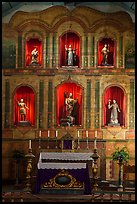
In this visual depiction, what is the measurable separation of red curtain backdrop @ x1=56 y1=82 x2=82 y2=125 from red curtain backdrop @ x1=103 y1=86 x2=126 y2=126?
1.13 m

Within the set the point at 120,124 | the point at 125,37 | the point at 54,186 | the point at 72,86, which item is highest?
the point at 125,37

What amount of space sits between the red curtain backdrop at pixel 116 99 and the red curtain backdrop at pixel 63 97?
1135 mm

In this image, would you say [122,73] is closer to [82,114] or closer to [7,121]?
[82,114]

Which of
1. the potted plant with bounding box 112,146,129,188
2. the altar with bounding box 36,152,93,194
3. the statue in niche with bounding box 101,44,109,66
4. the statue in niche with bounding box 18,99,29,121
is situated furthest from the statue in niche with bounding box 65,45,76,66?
the altar with bounding box 36,152,93,194

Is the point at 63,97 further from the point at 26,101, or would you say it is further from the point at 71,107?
the point at 26,101

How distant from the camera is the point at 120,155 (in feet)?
62.1

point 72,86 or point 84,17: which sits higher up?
point 84,17

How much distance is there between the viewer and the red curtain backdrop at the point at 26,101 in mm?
20656

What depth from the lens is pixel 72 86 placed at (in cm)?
2075

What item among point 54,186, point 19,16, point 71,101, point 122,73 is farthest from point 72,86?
point 54,186

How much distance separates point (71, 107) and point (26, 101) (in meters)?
2.08

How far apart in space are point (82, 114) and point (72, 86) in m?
1.37

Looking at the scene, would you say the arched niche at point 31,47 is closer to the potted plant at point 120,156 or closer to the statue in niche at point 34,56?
the statue in niche at point 34,56

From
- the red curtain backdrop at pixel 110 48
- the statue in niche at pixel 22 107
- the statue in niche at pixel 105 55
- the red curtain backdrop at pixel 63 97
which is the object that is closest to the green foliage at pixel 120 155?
the red curtain backdrop at pixel 63 97
